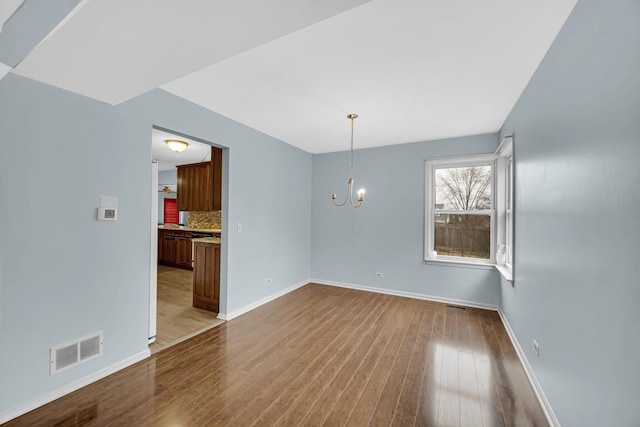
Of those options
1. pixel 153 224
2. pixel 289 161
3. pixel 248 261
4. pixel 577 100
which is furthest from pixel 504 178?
pixel 153 224

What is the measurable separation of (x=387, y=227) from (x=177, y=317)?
137 inches

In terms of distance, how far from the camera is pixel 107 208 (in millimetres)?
2172

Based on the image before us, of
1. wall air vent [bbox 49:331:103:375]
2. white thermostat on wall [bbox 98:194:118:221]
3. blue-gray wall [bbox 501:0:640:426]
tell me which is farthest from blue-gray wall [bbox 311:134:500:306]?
wall air vent [bbox 49:331:103:375]

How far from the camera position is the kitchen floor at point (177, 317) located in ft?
9.34

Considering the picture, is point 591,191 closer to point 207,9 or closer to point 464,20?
point 464,20

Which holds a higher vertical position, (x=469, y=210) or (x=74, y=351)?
(x=469, y=210)

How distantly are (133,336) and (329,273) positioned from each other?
3.31 m

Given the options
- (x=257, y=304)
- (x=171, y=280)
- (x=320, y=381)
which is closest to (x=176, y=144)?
(x=171, y=280)

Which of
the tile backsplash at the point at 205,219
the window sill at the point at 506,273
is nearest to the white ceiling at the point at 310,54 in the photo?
the window sill at the point at 506,273

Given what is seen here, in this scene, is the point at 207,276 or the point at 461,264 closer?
the point at 207,276

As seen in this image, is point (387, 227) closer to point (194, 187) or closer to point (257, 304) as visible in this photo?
point (257, 304)

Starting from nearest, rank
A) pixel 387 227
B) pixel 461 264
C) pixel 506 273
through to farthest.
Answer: pixel 506 273 → pixel 461 264 → pixel 387 227

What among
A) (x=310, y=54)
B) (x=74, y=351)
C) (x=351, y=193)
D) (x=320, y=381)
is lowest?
(x=320, y=381)

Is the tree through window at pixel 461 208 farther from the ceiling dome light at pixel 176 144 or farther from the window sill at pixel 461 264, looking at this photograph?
the ceiling dome light at pixel 176 144
